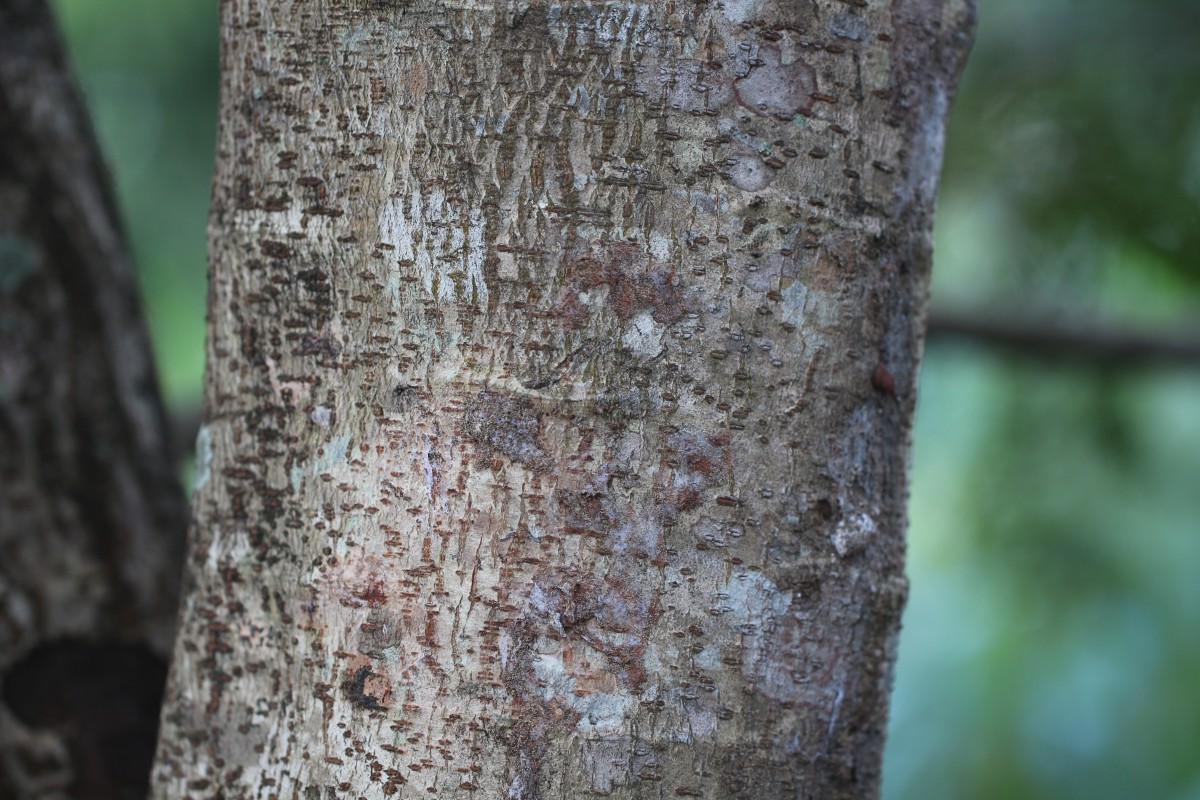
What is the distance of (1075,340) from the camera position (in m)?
2.75

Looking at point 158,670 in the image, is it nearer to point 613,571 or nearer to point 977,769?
point 613,571

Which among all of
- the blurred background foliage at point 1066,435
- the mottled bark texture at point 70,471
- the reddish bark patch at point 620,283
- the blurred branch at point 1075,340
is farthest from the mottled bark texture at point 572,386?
the blurred branch at point 1075,340

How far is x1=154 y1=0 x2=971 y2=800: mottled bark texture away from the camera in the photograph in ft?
2.41

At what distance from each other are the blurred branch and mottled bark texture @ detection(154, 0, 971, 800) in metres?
2.05

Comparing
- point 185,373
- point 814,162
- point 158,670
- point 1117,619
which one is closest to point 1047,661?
point 1117,619

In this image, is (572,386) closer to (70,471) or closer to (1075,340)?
(70,471)

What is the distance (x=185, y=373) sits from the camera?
248 inches

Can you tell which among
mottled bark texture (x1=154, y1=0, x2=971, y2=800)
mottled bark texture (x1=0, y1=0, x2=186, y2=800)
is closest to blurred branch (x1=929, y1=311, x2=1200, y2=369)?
mottled bark texture (x1=0, y1=0, x2=186, y2=800)

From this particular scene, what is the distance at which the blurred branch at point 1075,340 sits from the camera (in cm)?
272

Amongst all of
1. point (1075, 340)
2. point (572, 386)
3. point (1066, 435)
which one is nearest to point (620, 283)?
point (572, 386)

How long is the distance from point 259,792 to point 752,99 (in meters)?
0.58

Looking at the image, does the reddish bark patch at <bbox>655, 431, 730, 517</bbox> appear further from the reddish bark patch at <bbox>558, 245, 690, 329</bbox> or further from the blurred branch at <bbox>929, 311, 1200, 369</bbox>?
the blurred branch at <bbox>929, 311, 1200, 369</bbox>

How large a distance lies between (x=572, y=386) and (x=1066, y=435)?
2.51 m

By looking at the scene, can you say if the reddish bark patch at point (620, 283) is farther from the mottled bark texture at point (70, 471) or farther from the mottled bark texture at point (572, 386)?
the mottled bark texture at point (70, 471)
